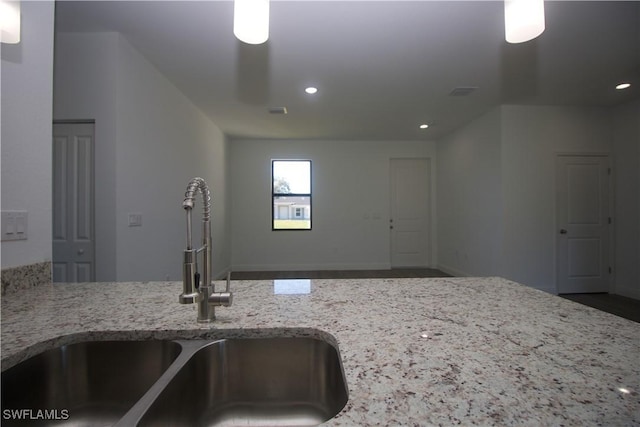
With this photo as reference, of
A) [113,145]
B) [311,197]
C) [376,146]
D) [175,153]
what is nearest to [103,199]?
[113,145]

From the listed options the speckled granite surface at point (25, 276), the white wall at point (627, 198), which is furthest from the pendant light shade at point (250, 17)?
the white wall at point (627, 198)

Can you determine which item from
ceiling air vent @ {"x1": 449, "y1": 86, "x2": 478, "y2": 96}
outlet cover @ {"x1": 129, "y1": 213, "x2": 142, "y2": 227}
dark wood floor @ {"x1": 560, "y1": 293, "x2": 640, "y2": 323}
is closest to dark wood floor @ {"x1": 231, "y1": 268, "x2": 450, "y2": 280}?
dark wood floor @ {"x1": 560, "y1": 293, "x2": 640, "y2": 323}

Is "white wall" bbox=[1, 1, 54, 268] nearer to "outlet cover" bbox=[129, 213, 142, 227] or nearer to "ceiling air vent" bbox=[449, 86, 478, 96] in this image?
"outlet cover" bbox=[129, 213, 142, 227]

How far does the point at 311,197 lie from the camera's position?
5.84m

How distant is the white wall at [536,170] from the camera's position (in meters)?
3.96

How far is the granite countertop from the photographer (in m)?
0.45

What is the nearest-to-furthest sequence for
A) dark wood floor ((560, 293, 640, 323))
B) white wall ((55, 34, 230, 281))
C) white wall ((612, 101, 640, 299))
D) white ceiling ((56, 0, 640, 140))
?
1. white ceiling ((56, 0, 640, 140))
2. white wall ((55, 34, 230, 281))
3. dark wood floor ((560, 293, 640, 323))
4. white wall ((612, 101, 640, 299))

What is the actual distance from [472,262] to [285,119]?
12.6 feet

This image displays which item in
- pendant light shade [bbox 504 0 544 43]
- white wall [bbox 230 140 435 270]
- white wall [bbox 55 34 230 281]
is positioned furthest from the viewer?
white wall [bbox 230 140 435 270]

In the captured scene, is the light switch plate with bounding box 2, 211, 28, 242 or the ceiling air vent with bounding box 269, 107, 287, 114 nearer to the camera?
the light switch plate with bounding box 2, 211, 28, 242

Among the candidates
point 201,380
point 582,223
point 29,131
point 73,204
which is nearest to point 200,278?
point 201,380

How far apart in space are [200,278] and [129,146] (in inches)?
91.1

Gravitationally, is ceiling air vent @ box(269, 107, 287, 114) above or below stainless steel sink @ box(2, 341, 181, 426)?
above

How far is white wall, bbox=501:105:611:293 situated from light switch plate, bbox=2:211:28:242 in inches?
185
